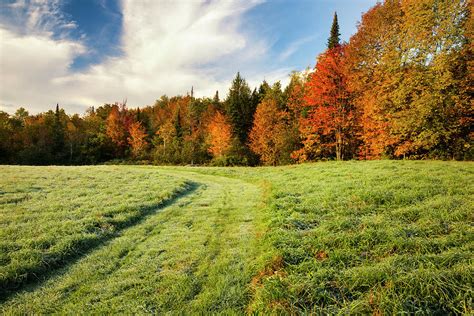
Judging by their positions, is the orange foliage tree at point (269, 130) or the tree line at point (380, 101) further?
the orange foliage tree at point (269, 130)

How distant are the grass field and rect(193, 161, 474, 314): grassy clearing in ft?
0.08

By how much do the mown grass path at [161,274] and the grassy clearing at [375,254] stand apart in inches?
26.8

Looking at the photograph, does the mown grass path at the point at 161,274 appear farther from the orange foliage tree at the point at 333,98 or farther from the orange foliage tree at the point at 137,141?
the orange foliage tree at the point at 137,141

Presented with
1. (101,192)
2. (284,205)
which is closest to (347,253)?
(284,205)

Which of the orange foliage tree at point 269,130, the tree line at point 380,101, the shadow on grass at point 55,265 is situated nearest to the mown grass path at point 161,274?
the shadow on grass at point 55,265

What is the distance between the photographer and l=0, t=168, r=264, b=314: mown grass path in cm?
422

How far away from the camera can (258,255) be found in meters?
5.79

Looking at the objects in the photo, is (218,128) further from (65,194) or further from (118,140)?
(65,194)

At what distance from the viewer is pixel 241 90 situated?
2271 inches

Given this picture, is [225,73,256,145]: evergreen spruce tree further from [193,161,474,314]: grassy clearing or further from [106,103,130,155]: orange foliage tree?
[193,161,474,314]: grassy clearing

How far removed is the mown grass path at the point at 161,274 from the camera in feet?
13.9

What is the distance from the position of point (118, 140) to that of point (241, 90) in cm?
3656

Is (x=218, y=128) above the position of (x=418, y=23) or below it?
below

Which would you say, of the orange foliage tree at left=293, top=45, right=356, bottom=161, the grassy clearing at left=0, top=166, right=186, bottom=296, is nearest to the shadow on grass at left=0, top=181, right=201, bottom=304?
the grassy clearing at left=0, top=166, right=186, bottom=296
